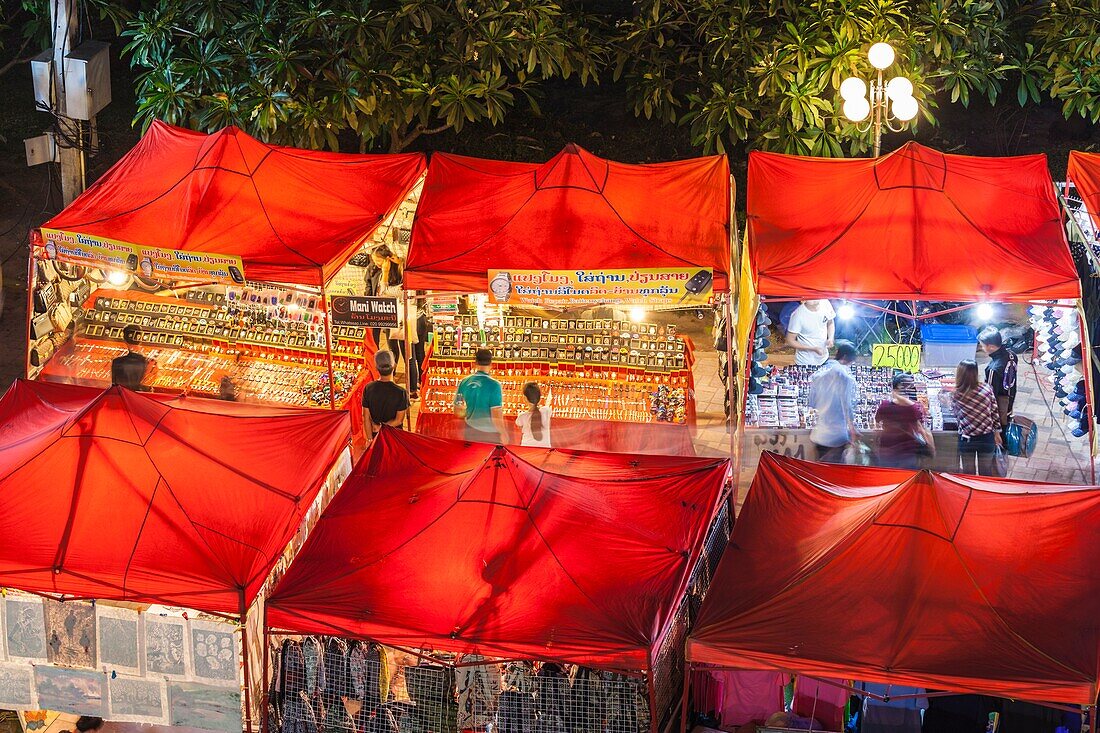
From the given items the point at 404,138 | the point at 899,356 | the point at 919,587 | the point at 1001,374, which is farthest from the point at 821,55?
the point at 919,587

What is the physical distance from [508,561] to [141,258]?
4.48 m

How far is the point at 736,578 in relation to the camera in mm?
6434

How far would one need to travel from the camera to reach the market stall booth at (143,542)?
256 inches

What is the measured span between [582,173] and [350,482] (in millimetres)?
3644

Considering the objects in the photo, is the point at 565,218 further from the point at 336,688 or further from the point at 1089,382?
the point at 336,688

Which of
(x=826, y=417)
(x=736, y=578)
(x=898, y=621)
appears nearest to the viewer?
(x=898, y=621)

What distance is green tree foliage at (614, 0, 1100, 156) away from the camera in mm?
11734

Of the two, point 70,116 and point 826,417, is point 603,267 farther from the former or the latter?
point 70,116

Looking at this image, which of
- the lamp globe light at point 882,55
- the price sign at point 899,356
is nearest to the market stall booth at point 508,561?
the price sign at point 899,356

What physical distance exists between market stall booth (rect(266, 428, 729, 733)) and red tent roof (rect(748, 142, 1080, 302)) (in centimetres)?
215

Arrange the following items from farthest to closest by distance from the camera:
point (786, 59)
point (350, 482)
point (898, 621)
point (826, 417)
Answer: point (786, 59) → point (826, 417) → point (350, 482) → point (898, 621)

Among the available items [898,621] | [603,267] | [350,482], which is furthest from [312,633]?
[603,267]

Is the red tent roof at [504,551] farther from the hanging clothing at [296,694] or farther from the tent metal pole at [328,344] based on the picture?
the tent metal pole at [328,344]

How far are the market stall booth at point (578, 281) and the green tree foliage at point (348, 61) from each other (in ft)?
7.28
